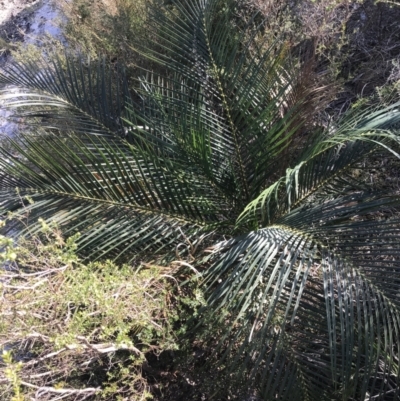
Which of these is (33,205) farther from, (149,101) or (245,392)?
(245,392)

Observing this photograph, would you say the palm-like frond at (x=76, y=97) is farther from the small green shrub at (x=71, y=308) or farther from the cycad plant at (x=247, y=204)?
the small green shrub at (x=71, y=308)

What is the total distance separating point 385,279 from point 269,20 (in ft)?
7.18

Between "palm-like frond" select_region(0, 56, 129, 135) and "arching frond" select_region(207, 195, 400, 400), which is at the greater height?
"palm-like frond" select_region(0, 56, 129, 135)

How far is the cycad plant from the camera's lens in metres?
1.51

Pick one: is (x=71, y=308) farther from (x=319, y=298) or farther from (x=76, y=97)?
(x=76, y=97)

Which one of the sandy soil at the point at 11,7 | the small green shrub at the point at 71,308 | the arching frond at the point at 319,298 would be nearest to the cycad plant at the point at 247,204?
the arching frond at the point at 319,298

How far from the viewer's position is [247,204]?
2035 millimetres

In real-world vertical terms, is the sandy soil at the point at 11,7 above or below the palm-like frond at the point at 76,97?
above

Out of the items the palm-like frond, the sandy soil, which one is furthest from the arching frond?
the sandy soil

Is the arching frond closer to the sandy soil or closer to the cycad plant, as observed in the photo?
the cycad plant

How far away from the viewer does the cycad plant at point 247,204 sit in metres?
1.51

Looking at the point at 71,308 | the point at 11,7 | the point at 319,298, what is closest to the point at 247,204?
the point at 319,298

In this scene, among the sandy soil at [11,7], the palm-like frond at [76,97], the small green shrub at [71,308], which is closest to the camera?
the small green shrub at [71,308]

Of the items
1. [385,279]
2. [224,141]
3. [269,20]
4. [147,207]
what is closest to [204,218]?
[147,207]
